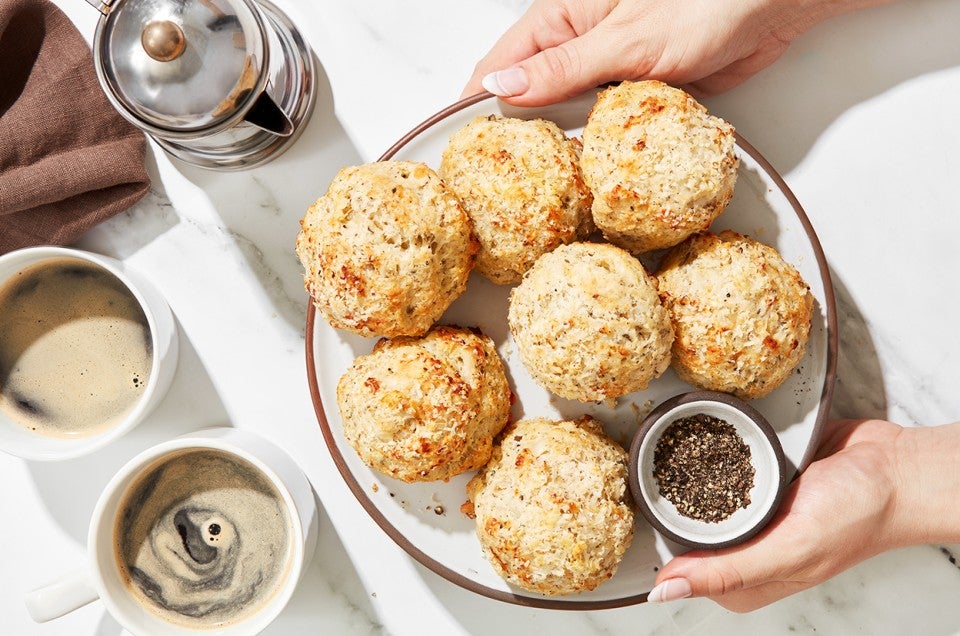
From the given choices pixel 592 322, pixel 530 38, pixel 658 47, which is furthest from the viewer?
pixel 530 38

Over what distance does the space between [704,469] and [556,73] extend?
0.89 m

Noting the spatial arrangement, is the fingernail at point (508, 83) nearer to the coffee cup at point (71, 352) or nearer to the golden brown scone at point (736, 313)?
the golden brown scone at point (736, 313)

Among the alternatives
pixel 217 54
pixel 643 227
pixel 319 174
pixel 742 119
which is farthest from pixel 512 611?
pixel 217 54

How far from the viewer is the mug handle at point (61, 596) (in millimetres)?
1645

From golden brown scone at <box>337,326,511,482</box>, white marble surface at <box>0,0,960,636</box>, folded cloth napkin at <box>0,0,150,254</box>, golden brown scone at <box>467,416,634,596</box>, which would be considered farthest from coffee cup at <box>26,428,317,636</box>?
folded cloth napkin at <box>0,0,150,254</box>

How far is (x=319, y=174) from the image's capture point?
6.08 feet

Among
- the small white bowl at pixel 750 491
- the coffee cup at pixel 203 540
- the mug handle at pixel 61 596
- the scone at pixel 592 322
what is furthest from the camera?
the coffee cup at pixel 203 540

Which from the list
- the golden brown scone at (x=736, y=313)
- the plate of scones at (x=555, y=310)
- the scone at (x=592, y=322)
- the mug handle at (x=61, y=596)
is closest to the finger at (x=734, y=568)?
the plate of scones at (x=555, y=310)

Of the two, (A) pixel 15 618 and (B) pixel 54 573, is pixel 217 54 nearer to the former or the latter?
(B) pixel 54 573

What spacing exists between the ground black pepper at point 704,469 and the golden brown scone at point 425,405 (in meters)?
0.37

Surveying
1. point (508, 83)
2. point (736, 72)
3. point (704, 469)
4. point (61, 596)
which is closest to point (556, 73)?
point (508, 83)

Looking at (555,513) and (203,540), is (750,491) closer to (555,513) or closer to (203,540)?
(555,513)

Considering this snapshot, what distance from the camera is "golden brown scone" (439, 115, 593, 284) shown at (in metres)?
1.46

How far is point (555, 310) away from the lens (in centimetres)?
139
